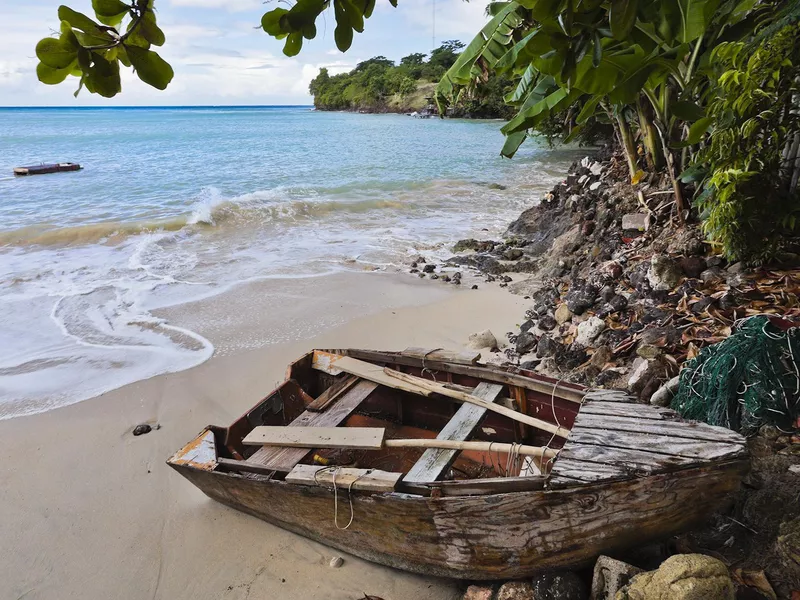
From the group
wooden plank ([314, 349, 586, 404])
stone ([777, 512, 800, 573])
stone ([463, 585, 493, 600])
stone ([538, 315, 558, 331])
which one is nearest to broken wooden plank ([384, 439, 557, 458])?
wooden plank ([314, 349, 586, 404])

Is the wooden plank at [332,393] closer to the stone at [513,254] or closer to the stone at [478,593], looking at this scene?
the stone at [478,593]

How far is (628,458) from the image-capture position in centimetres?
247

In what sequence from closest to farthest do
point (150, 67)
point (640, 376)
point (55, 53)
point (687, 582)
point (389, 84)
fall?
point (55, 53) < point (150, 67) < point (687, 582) < point (640, 376) < point (389, 84)

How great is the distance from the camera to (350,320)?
22.6ft

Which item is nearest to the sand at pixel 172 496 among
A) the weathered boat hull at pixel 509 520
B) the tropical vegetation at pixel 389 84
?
the weathered boat hull at pixel 509 520

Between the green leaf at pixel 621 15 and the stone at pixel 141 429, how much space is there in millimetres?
4866

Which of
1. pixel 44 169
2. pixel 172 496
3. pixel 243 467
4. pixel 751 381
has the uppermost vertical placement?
pixel 44 169

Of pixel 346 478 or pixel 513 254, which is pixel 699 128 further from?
pixel 513 254

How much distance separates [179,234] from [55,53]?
1219 cm

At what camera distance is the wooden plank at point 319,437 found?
343 cm

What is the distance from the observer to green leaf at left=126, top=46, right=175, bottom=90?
128 centimetres

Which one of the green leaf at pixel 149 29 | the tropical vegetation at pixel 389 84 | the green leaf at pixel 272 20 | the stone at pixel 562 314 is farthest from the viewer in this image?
the tropical vegetation at pixel 389 84

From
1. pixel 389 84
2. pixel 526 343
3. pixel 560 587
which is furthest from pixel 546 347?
pixel 389 84

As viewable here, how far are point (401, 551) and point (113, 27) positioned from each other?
2851mm
